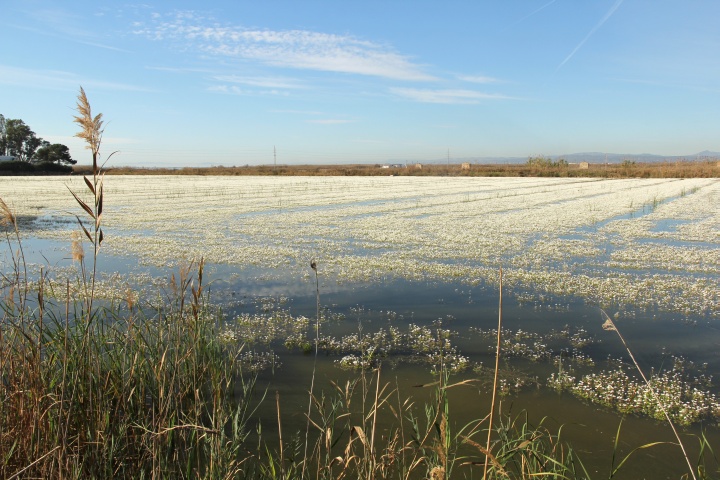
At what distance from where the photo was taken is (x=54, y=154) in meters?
57.3

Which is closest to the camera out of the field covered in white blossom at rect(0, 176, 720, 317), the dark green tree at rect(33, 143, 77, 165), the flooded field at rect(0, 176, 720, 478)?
the flooded field at rect(0, 176, 720, 478)

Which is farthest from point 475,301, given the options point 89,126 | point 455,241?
point 89,126

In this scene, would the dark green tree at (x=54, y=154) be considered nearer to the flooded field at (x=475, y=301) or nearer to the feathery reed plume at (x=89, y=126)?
the flooded field at (x=475, y=301)

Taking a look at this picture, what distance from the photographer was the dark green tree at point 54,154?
57375 millimetres

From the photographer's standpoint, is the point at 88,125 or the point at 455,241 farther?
the point at 455,241

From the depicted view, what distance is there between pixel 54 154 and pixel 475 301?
64295 millimetres

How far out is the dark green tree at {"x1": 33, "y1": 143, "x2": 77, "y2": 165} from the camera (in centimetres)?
5738

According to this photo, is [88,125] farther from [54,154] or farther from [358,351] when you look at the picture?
[54,154]

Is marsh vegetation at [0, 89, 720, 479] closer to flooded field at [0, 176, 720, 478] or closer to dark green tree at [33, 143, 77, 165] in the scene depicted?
flooded field at [0, 176, 720, 478]

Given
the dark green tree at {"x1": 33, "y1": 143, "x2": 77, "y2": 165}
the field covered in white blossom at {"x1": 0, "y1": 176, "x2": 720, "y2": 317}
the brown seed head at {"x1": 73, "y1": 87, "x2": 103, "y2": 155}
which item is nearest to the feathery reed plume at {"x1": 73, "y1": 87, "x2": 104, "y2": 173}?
the brown seed head at {"x1": 73, "y1": 87, "x2": 103, "y2": 155}

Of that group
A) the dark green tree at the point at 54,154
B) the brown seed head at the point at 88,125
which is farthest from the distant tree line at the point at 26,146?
the brown seed head at the point at 88,125

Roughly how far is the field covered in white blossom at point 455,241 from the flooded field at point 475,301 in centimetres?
6

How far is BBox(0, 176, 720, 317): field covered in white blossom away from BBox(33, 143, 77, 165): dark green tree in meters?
45.1

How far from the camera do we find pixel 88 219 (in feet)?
49.1
